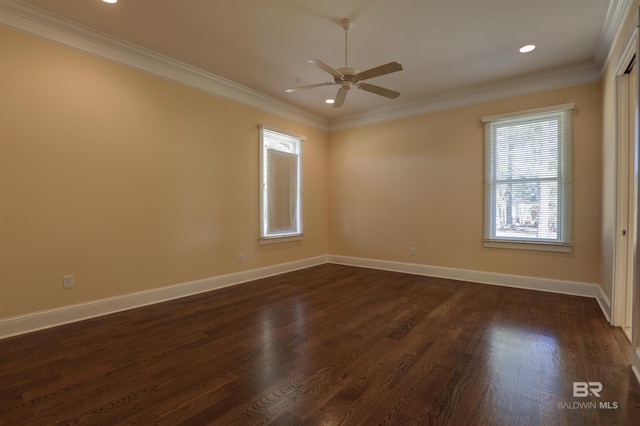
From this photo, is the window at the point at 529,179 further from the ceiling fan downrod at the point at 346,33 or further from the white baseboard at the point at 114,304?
the white baseboard at the point at 114,304

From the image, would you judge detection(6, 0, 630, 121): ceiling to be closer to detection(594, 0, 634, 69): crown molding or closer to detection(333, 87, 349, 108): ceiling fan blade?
detection(594, 0, 634, 69): crown molding

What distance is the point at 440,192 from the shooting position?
16.5 ft

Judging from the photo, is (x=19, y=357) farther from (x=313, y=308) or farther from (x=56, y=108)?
(x=313, y=308)

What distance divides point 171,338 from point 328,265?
3.71 m

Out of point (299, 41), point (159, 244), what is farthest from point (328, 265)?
point (299, 41)

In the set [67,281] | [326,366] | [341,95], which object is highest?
[341,95]

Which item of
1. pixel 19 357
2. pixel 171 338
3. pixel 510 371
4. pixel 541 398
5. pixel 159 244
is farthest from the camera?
pixel 159 244

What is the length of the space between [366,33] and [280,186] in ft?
9.32

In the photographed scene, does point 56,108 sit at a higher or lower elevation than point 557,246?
higher

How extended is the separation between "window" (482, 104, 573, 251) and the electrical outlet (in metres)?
5.27

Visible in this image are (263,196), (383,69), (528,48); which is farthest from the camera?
(263,196)

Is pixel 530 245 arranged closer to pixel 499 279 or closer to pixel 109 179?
pixel 499 279

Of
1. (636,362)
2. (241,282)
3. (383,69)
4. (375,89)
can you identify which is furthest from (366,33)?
(241,282)

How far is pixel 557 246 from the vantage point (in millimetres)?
4059
